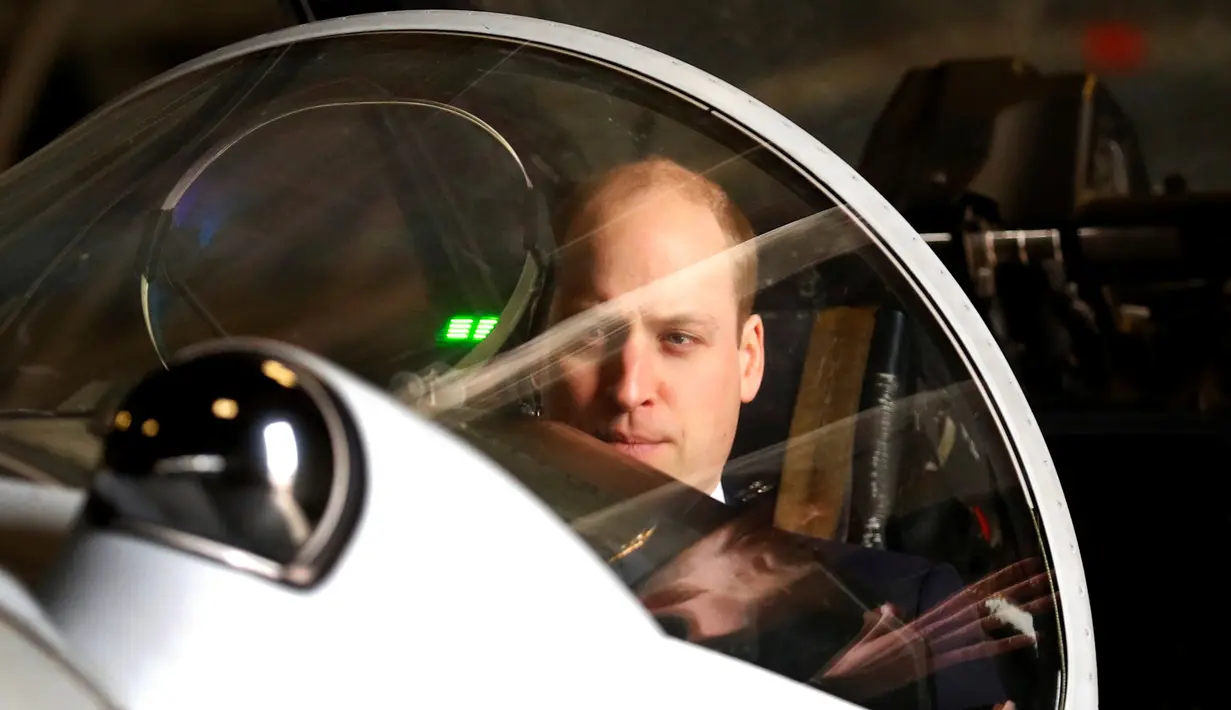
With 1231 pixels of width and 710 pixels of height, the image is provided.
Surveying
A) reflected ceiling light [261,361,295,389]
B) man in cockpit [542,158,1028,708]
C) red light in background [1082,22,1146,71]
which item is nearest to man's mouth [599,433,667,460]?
man in cockpit [542,158,1028,708]

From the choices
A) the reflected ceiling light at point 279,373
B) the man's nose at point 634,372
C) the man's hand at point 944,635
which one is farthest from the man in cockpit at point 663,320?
the reflected ceiling light at point 279,373

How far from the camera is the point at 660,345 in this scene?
0.61m

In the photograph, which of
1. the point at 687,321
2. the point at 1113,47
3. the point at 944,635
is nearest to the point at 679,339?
the point at 687,321

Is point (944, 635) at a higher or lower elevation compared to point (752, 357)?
lower

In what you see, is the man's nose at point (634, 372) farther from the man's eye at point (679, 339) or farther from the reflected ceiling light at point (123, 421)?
the reflected ceiling light at point (123, 421)

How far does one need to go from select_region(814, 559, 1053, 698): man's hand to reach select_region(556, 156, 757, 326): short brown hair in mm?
221

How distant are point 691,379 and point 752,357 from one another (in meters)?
0.08

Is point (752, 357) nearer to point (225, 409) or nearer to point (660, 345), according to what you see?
point (660, 345)

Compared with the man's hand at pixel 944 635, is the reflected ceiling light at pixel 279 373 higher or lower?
higher

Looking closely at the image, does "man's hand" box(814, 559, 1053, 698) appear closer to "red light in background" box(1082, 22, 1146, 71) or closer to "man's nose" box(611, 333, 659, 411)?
"man's nose" box(611, 333, 659, 411)

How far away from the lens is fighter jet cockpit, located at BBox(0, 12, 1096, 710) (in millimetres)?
348

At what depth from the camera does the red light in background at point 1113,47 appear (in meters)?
1.63

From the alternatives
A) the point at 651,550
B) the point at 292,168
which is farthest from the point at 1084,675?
the point at 292,168

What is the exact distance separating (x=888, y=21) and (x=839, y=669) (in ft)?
4.43
